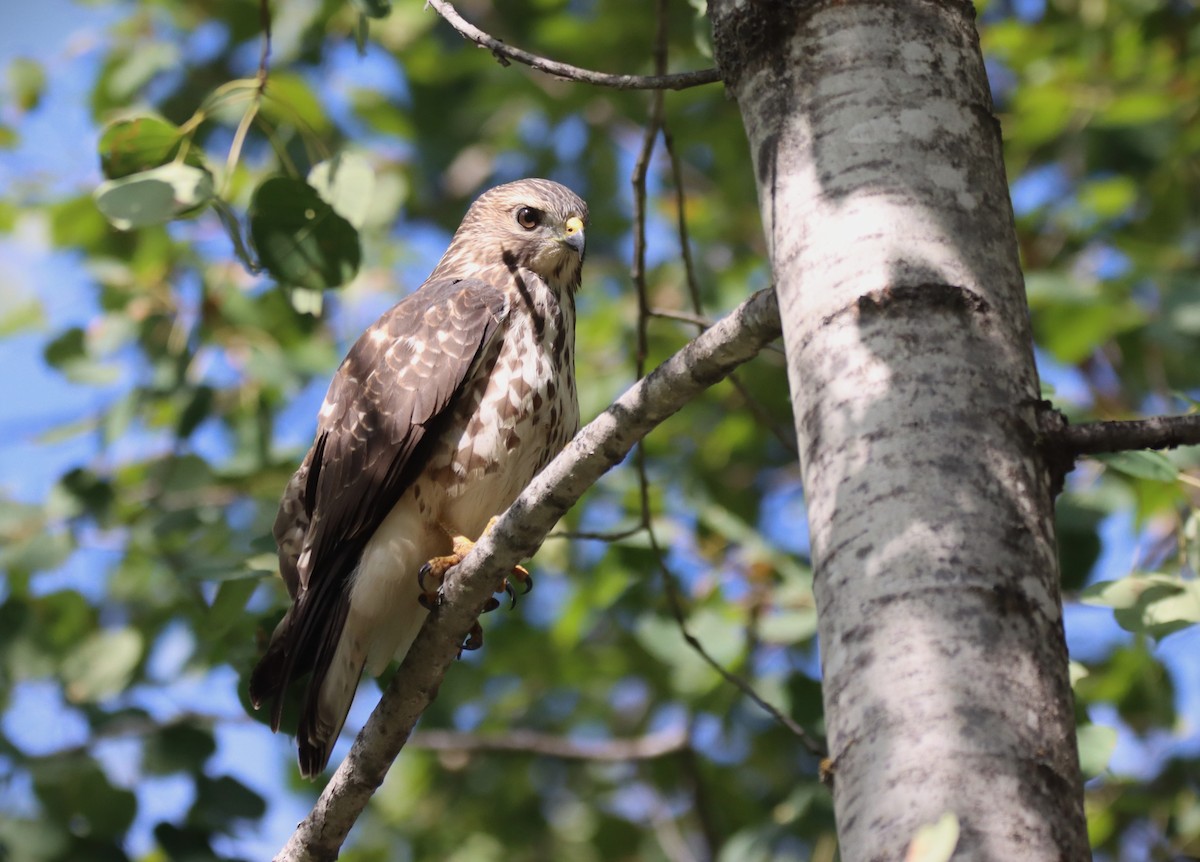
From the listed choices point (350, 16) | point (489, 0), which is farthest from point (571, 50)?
point (489, 0)

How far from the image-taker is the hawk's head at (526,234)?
423 cm

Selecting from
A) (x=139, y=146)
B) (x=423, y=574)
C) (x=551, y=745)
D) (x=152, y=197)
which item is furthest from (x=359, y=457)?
(x=551, y=745)

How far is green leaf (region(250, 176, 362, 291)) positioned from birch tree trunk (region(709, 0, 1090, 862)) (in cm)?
132

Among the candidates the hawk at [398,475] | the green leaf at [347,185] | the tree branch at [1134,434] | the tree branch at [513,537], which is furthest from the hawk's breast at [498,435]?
Answer: the tree branch at [1134,434]

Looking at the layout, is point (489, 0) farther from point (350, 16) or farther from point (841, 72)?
point (841, 72)

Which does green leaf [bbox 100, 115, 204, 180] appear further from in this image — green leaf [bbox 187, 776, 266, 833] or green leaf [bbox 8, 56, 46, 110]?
green leaf [bbox 8, 56, 46, 110]

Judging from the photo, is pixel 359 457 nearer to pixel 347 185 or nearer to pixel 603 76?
pixel 347 185

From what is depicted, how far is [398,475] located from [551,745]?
276 centimetres

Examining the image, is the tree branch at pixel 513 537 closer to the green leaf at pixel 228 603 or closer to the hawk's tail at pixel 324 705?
the hawk's tail at pixel 324 705

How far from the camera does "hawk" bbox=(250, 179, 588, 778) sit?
3363 mm

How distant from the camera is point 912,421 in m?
1.74

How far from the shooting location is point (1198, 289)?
459cm

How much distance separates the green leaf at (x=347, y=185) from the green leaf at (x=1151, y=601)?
6.34 feet

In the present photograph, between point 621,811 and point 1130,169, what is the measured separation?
13.4 feet
